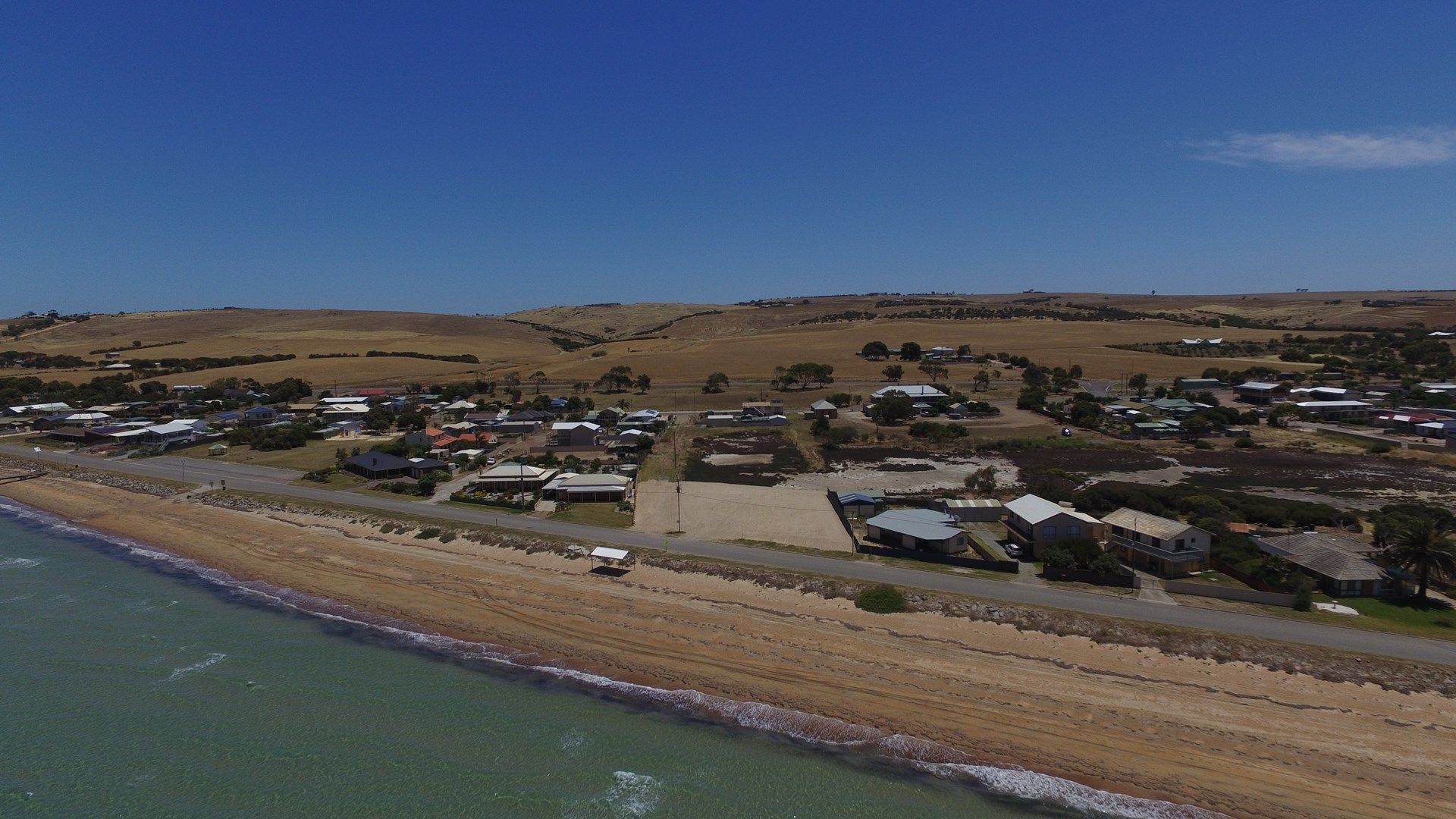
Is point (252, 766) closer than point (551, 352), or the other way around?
point (252, 766)

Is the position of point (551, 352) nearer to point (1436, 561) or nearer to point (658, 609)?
point (658, 609)

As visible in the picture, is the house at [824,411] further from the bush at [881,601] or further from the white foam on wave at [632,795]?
the white foam on wave at [632,795]

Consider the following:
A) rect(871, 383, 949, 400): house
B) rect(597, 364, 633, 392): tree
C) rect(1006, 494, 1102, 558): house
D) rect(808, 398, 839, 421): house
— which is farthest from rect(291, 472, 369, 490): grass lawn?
rect(871, 383, 949, 400): house

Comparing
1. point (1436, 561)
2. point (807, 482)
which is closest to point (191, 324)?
point (807, 482)

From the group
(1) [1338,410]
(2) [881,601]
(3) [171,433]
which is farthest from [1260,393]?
(3) [171,433]

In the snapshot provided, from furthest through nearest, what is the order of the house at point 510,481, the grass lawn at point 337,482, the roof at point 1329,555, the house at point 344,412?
the house at point 344,412
the grass lawn at point 337,482
the house at point 510,481
the roof at point 1329,555

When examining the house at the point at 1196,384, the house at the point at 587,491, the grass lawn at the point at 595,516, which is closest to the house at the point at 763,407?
the house at the point at 587,491
